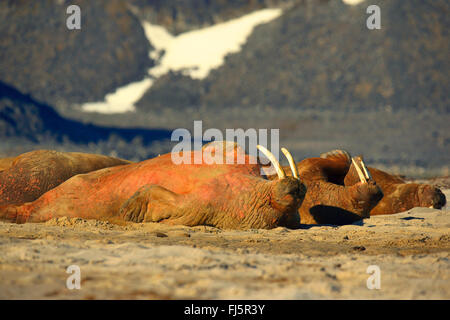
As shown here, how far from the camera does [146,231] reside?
5566 mm

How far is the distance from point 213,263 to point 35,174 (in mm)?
4101

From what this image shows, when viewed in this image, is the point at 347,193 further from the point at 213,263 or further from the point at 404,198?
the point at 213,263

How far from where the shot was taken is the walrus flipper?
19.4ft

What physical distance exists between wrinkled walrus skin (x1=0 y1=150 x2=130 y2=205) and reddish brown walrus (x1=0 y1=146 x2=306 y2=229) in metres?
0.47

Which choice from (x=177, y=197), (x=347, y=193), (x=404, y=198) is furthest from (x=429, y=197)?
(x=177, y=197)

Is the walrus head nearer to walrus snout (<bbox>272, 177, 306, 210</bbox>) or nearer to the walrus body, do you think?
the walrus body

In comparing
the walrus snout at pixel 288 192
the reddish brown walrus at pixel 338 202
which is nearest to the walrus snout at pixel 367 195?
the reddish brown walrus at pixel 338 202

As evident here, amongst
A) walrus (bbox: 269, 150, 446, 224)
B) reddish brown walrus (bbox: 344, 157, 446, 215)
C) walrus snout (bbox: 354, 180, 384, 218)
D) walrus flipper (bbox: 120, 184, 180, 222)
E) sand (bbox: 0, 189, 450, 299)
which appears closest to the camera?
sand (bbox: 0, 189, 450, 299)

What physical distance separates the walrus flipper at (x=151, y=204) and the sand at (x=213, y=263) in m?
0.14

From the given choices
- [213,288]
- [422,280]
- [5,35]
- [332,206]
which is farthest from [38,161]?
[5,35]

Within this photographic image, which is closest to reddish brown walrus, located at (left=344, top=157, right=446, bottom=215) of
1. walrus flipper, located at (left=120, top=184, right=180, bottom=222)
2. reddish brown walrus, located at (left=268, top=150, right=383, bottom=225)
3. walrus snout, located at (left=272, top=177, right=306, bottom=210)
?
reddish brown walrus, located at (left=268, top=150, right=383, bottom=225)
